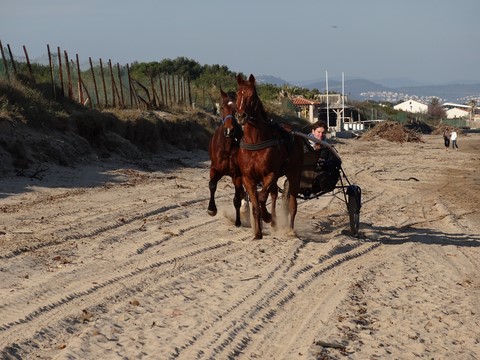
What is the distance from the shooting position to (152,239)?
11.5 metres

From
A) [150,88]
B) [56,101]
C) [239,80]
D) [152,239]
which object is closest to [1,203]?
[152,239]

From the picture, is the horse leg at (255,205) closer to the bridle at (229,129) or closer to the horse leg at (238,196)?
the bridle at (229,129)

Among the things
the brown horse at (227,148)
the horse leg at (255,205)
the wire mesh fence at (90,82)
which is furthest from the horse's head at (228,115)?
the wire mesh fence at (90,82)

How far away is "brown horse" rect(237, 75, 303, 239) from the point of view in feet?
36.4

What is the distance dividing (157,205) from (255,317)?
7.81 metres

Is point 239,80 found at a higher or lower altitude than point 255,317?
higher

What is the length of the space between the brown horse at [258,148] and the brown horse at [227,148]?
1.00 ft

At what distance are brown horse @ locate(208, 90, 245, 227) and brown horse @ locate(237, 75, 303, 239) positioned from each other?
1.00 feet

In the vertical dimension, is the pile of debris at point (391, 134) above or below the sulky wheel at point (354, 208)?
below

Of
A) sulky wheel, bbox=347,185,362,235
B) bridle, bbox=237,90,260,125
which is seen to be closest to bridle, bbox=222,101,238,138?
bridle, bbox=237,90,260,125

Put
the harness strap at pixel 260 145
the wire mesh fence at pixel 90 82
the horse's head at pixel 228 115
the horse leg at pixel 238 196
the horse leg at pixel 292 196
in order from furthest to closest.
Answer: the wire mesh fence at pixel 90 82 → the horse leg at pixel 238 196 → the horse leg at pixel 292 196 → the horse's head at pixel 228 115 → the harness strap at pixel 260 145

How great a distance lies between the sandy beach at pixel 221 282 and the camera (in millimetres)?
6953

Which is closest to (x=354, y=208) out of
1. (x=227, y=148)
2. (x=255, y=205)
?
(x=255, y=205)

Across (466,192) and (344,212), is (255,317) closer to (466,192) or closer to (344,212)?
(344,212)
